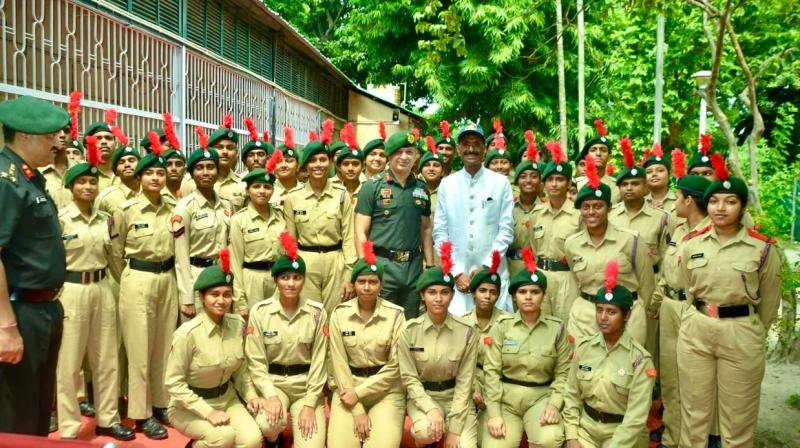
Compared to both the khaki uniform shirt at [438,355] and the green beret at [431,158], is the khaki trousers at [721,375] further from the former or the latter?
the green beret at [431,158]

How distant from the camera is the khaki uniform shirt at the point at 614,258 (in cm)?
504

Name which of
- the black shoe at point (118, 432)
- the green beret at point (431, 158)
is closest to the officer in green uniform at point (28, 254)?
the black shoe at point (118, 432)

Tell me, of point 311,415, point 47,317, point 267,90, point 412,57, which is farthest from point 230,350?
point 412,57

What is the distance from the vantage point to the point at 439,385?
4781mm

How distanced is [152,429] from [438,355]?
2013 millimetres

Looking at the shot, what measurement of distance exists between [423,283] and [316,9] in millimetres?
27851

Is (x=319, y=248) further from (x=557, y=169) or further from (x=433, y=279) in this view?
(x=557, y=169)

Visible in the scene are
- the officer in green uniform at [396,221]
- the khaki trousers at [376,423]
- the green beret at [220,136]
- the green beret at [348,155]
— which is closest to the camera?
the khaki trousers at [376,423]

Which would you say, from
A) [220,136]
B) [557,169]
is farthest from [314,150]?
[557,169]

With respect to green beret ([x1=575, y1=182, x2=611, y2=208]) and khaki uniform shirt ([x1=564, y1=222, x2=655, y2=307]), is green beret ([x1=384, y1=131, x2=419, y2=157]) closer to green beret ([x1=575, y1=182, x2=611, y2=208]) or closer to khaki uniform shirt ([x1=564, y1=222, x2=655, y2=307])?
green beret ([x1=575, y1=182, x2=611, y2=208])

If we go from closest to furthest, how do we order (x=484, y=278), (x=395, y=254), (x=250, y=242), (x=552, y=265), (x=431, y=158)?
1. (x=484, y=278)
2. (x=395, y=254)
3. (x=250, y=242)
4. (x=552, y=265)
5. (x=431, y=158)

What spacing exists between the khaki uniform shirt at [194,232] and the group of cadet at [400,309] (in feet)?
0.05

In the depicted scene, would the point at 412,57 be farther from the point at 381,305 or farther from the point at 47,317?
the point at 47,317

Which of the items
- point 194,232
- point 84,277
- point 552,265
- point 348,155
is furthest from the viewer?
point 348,155
